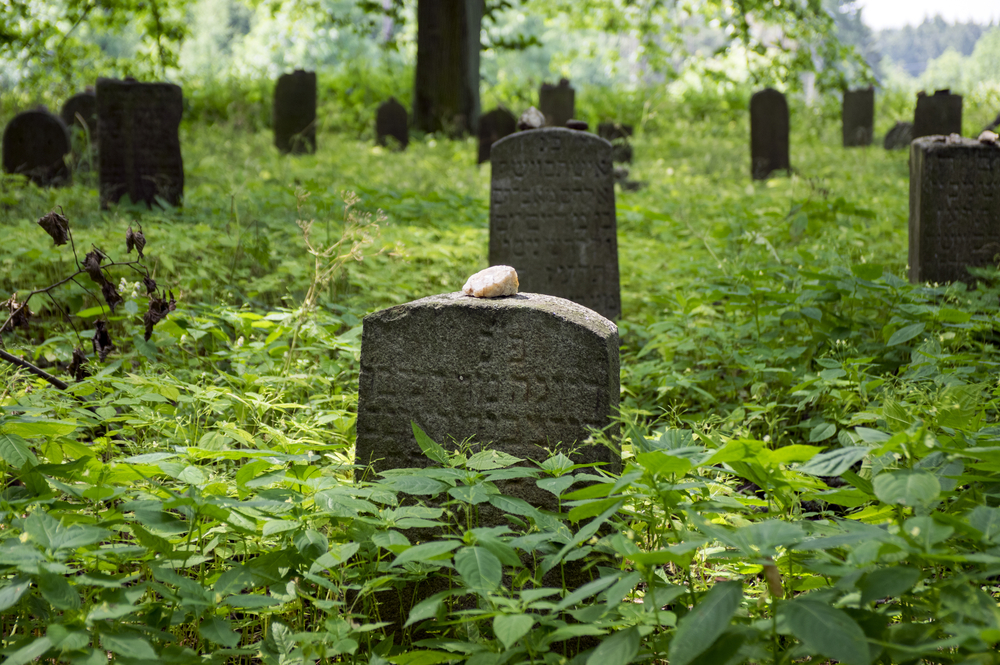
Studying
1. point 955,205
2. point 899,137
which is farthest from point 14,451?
point 899,137

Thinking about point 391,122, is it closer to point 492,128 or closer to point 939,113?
point 492,128

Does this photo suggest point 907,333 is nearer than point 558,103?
Yes

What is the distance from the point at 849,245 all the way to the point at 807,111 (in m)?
13.1

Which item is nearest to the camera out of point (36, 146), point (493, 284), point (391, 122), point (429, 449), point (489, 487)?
point (489, 487)

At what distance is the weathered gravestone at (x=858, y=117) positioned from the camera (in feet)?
47.2

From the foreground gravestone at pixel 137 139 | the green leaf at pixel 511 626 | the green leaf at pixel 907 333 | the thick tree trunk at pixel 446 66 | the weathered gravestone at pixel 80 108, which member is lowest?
the green leaf at pixel 511 626

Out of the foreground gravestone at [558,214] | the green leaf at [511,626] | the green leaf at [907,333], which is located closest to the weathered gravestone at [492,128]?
the foreground gravestone at [558,214]

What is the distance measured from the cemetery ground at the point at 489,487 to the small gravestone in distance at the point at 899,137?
346 inches

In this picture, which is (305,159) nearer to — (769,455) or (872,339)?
(872,339)

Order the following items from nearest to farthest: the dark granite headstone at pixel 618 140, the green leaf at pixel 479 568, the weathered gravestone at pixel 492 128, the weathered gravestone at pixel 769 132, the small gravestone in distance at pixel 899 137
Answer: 1. the green leaf at pixel 479 568
2. the weathered gravestone at pixel 769 132
3. the weathered gravestone at pixel 492 128
4. the dark granite headstone at pixel 618 140
5. the small gravestone in distance at pixel 899 137

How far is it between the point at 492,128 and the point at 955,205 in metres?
8.20

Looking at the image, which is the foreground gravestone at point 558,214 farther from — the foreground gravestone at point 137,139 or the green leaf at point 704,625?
the green leaf at point 704,625

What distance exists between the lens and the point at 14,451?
1720 millimetres

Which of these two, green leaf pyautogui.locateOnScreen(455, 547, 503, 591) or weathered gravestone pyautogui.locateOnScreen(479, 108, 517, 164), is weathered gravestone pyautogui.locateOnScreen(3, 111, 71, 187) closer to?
weathered gravestone pyautogui.locateOnScreen(479, 108, 517, 164)
